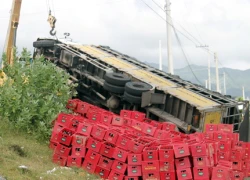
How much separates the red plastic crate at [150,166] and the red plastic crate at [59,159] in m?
2.53

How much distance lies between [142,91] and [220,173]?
7.58 metres

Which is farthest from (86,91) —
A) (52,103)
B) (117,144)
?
(117,144)

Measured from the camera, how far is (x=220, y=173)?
10852mm

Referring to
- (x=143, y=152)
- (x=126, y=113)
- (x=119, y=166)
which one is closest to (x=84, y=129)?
(x=119, y=166)

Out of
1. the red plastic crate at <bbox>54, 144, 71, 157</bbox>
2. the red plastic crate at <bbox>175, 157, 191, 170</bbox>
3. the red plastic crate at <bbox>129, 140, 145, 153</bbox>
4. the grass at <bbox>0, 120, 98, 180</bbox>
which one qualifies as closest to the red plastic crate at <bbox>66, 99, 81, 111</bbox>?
the grass at <bbox>0, 120, 98, 180</bbox>

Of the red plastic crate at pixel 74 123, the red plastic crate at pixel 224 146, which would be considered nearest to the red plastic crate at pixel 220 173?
the red plastic crate at pixel 224 146

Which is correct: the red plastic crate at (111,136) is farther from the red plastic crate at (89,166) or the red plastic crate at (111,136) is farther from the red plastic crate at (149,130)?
the red plastic crate at (149,130)

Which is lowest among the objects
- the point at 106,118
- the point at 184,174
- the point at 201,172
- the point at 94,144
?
the point at 184,174

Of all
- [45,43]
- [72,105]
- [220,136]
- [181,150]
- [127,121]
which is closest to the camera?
[181,150]

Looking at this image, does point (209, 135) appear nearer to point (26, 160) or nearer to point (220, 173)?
point (220, 173)

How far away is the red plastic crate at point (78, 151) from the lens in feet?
39.9

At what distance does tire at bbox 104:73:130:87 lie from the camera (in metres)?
18.7

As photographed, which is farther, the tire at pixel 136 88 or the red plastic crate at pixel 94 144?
the tire at pixel 136 88

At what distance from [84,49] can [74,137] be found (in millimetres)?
11108
